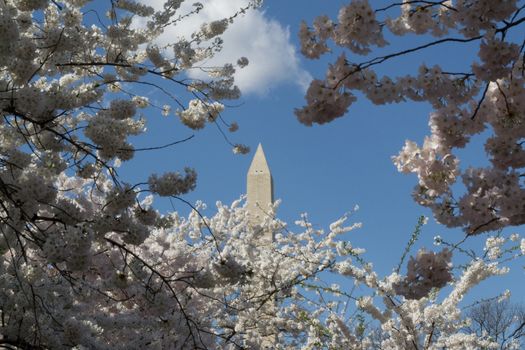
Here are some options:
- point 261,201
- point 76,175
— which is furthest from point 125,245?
point 261,201

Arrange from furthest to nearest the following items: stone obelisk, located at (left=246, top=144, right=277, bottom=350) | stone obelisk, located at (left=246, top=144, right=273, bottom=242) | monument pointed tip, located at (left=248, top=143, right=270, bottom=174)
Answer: monument pointed tip, located at (left=248, top=143, right=270, bottom=174) → stone obelisk, located at (left=246, top=144, right=273, bottom=242) → stone obelisk, located at (left=246, top=144, right=277, bottom=350)

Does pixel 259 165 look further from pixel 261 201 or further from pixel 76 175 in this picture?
pixel 76 175

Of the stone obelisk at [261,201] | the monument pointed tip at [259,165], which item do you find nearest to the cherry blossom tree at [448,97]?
the stone obelisk at [261,201]

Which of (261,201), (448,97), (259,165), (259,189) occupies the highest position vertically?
(259,165)

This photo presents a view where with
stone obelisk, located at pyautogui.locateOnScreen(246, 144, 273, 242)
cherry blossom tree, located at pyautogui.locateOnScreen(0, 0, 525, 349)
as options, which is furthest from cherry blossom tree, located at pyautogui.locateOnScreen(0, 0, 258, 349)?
stone obelisk, located at pyautogui.locateOnScreen(246, 144, 273, 242)

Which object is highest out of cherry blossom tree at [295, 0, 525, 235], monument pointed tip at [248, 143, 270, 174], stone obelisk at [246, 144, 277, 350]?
monument pointed tip at [248, 143, 270, 174]

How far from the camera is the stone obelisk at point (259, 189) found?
13234mm

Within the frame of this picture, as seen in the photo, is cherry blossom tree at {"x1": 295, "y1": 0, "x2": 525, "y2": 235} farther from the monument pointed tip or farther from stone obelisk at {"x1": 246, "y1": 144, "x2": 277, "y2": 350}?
the monument pointed tip

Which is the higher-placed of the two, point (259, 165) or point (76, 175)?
point (259, 165)

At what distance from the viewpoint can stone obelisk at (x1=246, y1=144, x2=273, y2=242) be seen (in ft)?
43.4

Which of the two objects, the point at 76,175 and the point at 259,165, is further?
the point at 259,165

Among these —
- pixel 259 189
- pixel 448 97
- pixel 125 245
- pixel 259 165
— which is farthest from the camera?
pixel 259 165

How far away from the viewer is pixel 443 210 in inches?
139

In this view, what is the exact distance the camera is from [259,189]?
47.2 feet
